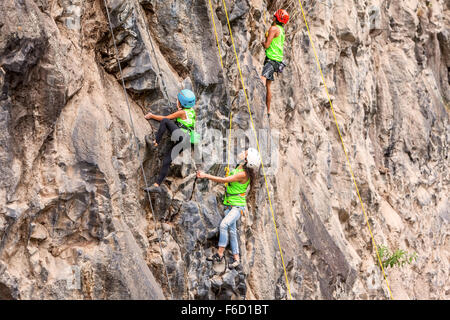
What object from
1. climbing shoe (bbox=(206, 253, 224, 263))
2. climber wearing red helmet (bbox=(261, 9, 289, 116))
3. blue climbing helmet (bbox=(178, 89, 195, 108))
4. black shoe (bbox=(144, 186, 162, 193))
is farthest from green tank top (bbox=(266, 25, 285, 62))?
climbing shoe (bbox=(206, 253, 224, 263))

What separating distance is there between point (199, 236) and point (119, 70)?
2.68m

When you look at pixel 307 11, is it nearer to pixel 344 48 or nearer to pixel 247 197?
pixel 344 48

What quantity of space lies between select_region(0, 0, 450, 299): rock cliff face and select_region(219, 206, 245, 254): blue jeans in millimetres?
162

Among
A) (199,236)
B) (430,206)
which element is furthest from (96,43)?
(430,206)

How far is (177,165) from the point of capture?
8453 mm

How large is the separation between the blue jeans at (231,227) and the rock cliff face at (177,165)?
162 mm

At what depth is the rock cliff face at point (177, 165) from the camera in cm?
680

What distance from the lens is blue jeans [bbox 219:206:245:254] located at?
8578 mm

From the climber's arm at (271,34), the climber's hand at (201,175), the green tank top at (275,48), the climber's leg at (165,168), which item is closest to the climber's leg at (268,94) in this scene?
the green tank top at (275,48)

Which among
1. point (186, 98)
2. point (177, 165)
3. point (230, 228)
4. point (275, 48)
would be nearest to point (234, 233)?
point (230, 228)

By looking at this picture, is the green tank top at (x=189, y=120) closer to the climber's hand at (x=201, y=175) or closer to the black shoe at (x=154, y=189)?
the climber's hand at (x=201, y=175)

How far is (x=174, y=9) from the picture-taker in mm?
8969

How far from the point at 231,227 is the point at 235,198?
44 cm

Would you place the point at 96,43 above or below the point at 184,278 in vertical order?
above
